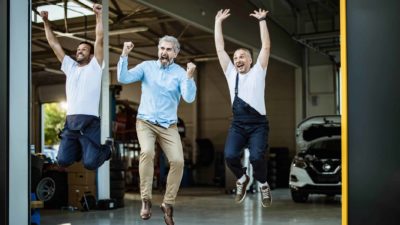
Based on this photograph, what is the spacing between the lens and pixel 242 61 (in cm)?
541

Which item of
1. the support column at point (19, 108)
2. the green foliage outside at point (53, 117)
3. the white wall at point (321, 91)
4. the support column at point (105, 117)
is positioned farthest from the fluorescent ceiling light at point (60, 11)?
the green foliage outside at point (53, 117)

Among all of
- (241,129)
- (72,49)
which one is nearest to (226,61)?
(241,129)

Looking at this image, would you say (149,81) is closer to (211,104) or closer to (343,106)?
(343,106)

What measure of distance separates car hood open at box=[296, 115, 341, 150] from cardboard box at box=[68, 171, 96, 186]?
4592 mm

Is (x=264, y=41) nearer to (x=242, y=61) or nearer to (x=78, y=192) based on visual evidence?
(x=242, y=61)

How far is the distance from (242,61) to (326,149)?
7.50 m

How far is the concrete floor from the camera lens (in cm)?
935

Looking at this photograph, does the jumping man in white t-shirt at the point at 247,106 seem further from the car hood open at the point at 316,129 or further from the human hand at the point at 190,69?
the car hood open at the point at 316,129

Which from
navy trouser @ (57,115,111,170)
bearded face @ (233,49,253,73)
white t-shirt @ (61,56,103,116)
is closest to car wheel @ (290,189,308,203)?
bearded face @ (233,49,253,73)

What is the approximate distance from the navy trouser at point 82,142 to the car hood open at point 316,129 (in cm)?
657

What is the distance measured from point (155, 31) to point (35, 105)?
30.8 ft

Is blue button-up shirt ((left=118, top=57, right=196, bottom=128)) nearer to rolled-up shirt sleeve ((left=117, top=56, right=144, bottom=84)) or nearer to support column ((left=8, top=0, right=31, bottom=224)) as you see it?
rolled-up shirt sleeve ((left=117, top=56, right=144, bottom=84))

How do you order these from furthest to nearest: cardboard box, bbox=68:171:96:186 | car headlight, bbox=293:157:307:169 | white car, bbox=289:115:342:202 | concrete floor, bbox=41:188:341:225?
car headlight, bbox=293:157:307:169
white car, bbox=289:115:342:202
cardboard box, bbox=68:171:96:186
concrete floor, bbox=41:188:341:225

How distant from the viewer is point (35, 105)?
950 inches
